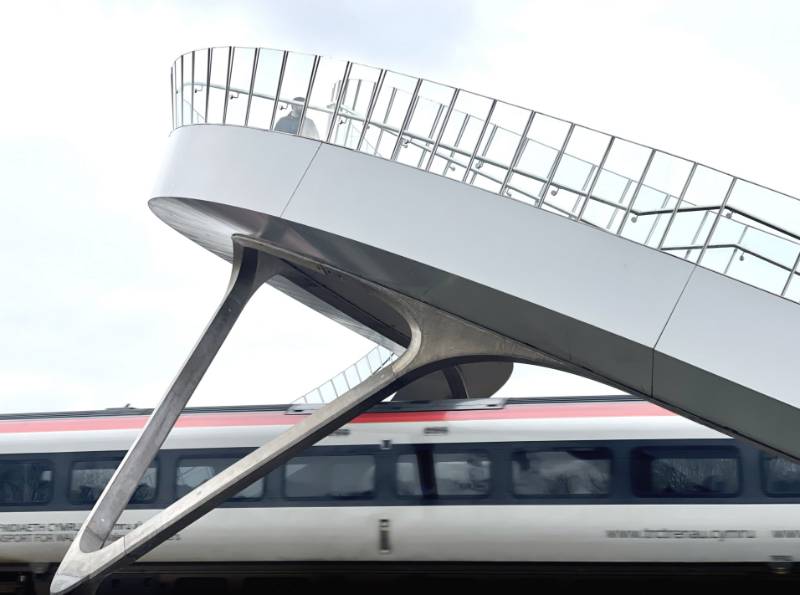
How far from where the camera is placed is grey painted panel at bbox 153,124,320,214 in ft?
41.6

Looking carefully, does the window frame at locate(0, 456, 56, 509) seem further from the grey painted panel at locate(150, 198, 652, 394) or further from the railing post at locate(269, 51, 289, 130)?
the railing post at locate(269, 51, 289, 130)

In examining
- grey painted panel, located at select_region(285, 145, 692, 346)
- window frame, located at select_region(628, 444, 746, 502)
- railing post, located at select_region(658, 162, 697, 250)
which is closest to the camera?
railing post, located at select_region(658, 162, 697, 250)

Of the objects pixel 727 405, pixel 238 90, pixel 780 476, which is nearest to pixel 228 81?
pixel 238 90

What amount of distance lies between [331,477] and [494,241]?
4786 mm

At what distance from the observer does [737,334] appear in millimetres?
10031

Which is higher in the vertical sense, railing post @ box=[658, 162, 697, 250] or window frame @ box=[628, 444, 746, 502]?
railing post @ box=[658, 162, 697, 250]

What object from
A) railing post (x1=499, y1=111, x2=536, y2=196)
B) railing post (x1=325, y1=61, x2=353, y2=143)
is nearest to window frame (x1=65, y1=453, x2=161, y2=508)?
railing post (x1=325, y1=61, x2=353, y2=143)

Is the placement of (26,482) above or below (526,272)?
below

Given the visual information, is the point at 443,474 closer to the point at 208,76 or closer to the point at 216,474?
the point at 216,474

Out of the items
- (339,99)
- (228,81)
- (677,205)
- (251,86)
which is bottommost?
(677,205)

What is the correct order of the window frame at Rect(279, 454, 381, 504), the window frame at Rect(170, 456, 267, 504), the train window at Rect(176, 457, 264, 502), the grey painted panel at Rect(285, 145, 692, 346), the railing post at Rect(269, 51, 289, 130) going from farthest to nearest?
1. the train window at Rect(176, 457, 264, 502)
2. the window frame at Rect(170, 456, 267, 504)
3. the window frame at Rect(279, 454, 381, 504)
4. the railing post at Rect(269, 51, 289, 130)
5. the grey painted panel at Rect(285, 145, 692, 346)

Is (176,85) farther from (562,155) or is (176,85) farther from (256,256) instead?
(562,155)

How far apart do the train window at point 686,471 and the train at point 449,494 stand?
17 millimetres

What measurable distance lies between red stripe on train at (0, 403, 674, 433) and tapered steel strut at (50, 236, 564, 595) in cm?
71
